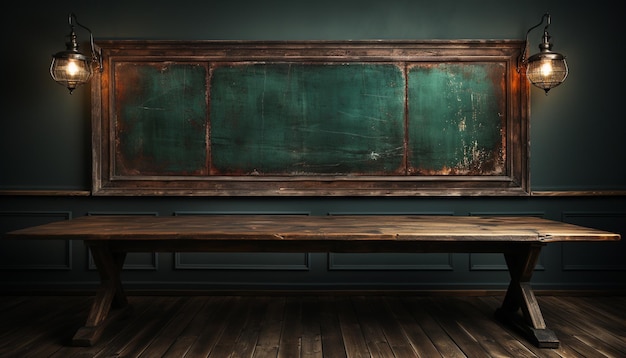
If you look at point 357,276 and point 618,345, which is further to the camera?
point 357,276

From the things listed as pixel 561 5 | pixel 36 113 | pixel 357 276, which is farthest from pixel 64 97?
pixel 561 5

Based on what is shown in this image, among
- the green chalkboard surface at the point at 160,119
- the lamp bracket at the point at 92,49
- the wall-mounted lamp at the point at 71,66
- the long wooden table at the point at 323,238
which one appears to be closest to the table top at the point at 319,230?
the long wooden table at the point at 323,238

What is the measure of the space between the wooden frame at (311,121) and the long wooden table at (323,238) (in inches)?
26.2

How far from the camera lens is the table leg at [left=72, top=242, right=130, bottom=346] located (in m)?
2.73

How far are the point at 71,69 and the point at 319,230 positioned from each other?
2251 millimetres

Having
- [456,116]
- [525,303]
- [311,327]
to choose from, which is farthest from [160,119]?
[525,303]

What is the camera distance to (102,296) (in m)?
2.92

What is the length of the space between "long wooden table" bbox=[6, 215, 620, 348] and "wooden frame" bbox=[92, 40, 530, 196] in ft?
2.18

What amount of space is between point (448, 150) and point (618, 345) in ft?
5.70

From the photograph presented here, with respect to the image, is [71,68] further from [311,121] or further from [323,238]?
[323,238]

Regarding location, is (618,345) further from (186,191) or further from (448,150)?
(186,191)

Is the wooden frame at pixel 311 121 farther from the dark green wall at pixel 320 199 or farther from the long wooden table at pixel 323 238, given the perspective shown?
the long wooden table at pixel 323 238

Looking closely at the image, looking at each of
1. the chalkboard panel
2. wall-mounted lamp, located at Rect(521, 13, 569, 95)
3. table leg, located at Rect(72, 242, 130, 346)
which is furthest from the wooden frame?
table leg, located at Rect(72, 242, 130, 346)

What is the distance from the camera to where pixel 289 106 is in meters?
3.74
